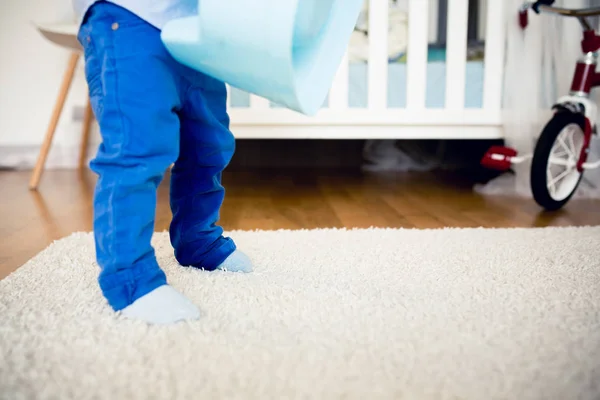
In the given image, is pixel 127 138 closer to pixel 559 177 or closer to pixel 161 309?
pixel 161 309

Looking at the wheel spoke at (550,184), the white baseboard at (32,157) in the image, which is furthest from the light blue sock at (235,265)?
the white baseboard at (32,157)

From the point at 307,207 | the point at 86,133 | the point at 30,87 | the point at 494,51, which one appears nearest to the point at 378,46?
the point at 494,51

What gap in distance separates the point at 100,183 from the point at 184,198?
0.16 m

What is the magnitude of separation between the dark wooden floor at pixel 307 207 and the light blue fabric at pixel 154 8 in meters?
0.40

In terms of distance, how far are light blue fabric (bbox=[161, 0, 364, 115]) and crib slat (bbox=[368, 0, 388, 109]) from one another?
839 millimetres

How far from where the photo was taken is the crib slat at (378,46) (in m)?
1.31

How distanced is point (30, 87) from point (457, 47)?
163 centimetres

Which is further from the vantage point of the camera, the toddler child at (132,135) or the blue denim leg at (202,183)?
the blue denim leg at (202,183)

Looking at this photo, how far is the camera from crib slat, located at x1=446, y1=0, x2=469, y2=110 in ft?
4.30

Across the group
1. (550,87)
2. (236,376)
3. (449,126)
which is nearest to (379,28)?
(449,126)

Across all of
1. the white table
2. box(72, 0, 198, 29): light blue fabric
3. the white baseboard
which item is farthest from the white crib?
the white baseboard

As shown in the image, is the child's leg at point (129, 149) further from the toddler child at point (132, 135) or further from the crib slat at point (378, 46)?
the crib slat at point (378, 46)

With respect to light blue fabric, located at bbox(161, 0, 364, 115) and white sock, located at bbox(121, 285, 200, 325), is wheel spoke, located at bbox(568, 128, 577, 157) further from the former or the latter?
white sock, located at bbox(121, 285, 200, 325)

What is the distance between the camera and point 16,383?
376 mm
